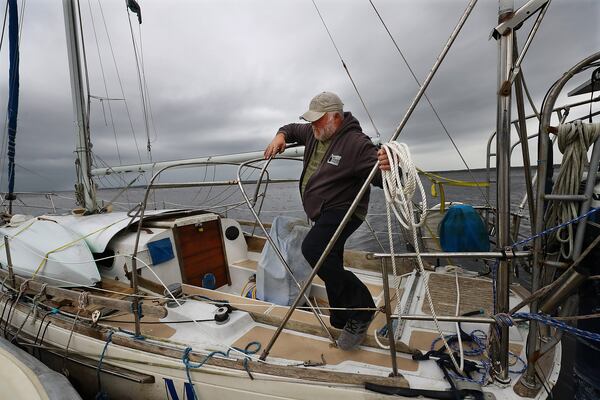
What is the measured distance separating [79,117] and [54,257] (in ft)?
10.2

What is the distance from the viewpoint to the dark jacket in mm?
1963

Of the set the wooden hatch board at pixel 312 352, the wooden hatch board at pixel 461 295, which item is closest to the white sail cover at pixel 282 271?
the wooden hatch board at pixel 312 352

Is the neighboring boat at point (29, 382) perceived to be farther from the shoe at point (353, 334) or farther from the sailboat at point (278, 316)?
the shoe at point (353, 334)

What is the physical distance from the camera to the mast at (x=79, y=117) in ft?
16.3

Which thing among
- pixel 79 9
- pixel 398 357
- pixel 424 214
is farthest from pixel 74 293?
pixel 79 9

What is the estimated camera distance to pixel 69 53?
4984 millimetres

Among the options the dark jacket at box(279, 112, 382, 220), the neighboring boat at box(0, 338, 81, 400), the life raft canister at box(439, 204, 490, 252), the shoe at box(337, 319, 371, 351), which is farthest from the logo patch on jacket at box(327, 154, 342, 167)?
the neighboring boat at box(0, 338, 81, 400)

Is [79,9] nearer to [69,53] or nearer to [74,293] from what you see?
[69,53]

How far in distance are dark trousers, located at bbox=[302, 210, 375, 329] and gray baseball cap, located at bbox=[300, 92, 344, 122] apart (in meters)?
0.66

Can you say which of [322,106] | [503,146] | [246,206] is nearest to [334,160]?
[322,106]

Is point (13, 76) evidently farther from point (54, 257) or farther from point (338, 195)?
point (338, 195)

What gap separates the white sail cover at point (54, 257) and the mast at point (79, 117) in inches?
64.4

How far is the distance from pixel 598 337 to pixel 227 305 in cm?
222

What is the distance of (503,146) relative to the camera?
1.38 m
